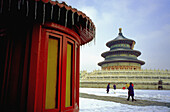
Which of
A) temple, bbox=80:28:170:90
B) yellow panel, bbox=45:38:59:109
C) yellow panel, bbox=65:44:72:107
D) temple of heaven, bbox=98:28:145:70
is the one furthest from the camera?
temple of heaven, bbox=98:28:145:70

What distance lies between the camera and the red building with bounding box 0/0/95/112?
12.1 ft

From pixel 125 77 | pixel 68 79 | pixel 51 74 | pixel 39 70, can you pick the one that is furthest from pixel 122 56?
pixel 39 70

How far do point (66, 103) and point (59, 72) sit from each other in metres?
1.07

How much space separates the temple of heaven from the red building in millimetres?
41446

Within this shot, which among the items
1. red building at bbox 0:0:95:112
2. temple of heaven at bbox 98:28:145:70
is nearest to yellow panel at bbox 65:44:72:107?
red building at bbox 0:0:95:112

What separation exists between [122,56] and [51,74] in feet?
145

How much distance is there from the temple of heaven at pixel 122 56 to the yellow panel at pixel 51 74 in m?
41.5

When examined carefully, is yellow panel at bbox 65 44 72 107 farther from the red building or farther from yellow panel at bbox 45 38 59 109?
yellow panel at bbox 45 38 59 109

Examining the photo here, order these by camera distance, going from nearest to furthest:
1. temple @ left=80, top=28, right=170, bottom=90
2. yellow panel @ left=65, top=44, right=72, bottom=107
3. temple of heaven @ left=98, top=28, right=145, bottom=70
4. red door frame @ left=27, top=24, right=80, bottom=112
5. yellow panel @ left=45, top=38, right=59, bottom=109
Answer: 1. red door frame @ left=27, top=24, right=80, bottom=112
2. yellow panel @ left=45, top=38, right=59, bottom=109
3. yellow panel @ left=65, top=44, right=72, bottom=107
4. temple @ left=80, top=28, right=170, bottom=90
5. temple of heaven @ left=98, top=28, right=145, bottom=70

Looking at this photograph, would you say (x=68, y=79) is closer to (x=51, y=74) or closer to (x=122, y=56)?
(x=51, y=74)

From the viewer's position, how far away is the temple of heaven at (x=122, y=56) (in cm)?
4481

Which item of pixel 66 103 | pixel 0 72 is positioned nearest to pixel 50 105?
pixel 66 103

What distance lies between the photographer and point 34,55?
3801mm

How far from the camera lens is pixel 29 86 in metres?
3.65
